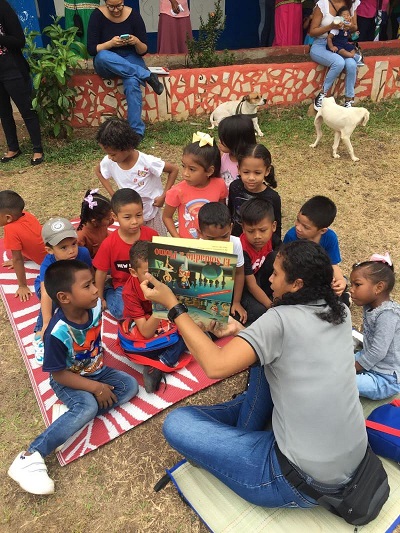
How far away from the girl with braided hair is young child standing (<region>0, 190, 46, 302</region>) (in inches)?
14.2

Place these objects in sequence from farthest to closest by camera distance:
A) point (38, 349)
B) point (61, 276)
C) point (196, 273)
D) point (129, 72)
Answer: point (129, 72), point (38, 349), point (61, 276), point (196, 273)

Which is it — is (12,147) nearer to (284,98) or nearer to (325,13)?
(284,98)

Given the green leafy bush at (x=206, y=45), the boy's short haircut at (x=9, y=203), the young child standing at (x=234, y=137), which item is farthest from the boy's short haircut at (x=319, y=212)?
A: the green leafy bush at (x=206, y=45)

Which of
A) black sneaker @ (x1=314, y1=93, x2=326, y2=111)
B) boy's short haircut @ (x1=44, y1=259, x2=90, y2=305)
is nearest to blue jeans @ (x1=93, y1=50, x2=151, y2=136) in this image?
black sneaker @ (x1=314, y1=93, x2=326, y2=111)

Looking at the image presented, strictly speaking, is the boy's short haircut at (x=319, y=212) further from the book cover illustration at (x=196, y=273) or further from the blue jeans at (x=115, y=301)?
the blue jeans at (x=115, y=301)

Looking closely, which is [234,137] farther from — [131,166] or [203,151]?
[131,166]

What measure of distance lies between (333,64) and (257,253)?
4.82 metres

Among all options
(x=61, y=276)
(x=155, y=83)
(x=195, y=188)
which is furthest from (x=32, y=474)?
(x=155, y=83)

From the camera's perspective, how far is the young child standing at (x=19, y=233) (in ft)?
10.9

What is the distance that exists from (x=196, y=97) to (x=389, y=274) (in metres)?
5.04

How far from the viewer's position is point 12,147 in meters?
5.70

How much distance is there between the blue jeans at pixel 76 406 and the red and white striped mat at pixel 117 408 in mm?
89

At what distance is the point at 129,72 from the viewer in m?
5.76

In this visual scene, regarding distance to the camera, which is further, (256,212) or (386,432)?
(256,212)
